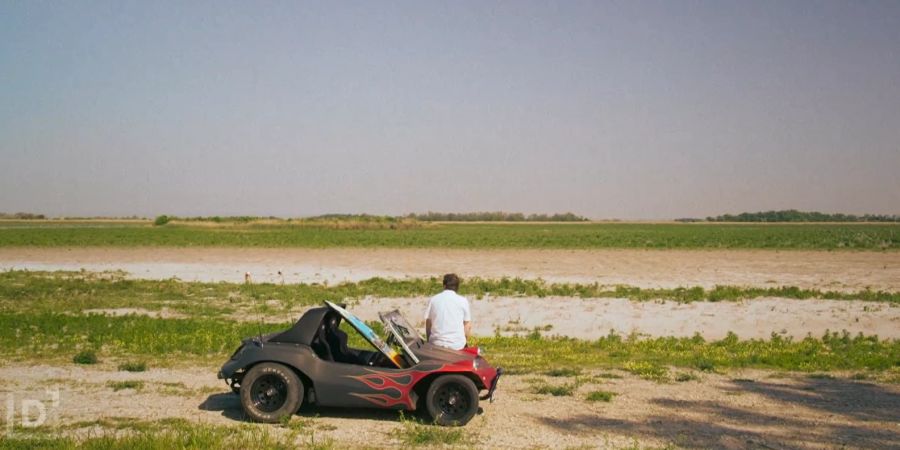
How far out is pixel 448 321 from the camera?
957cm

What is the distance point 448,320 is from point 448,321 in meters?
0.01

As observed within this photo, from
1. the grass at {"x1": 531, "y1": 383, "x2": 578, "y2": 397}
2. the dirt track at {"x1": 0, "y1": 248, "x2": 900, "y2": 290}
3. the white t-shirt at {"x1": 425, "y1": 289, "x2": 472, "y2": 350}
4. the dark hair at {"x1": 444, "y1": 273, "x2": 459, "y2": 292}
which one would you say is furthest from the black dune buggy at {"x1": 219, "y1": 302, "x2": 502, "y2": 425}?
the dirt track at {"x1": 0, "y1": 248, "x2": 900, "y2": 290}

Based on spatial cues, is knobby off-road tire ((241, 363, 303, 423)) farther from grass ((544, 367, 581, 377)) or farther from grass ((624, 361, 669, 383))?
grass ((624, 361, 669, 383))

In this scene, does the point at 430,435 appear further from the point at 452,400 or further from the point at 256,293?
the point at 256,293

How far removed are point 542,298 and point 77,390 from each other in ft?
52.8

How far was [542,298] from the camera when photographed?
24453 millimetres

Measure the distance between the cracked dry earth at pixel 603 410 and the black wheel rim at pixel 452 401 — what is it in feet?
0.87

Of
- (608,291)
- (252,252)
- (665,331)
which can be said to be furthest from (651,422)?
(252,252)

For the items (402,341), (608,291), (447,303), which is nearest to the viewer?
(402,341)

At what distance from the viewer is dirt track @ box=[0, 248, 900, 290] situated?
32.6 m

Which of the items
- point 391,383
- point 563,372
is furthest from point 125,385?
point 563,372

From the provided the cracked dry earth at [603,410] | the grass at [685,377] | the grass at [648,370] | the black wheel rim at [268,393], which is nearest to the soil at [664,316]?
the grass at [648,370]

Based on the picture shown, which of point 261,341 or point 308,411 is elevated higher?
point 261,341

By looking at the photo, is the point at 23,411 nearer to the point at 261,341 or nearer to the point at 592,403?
the point at 261,341
